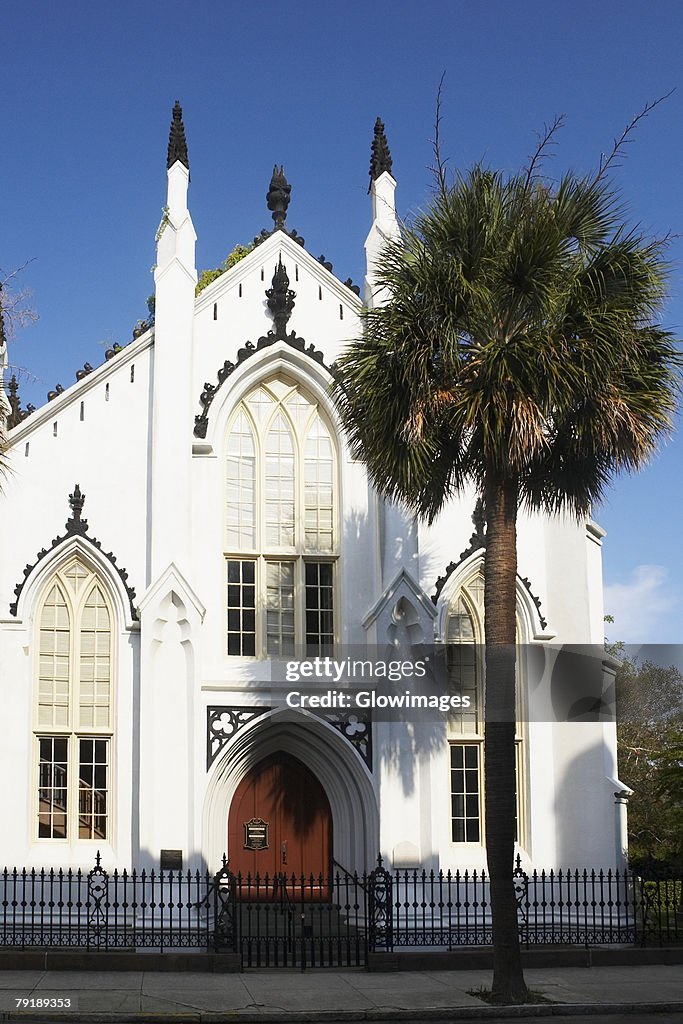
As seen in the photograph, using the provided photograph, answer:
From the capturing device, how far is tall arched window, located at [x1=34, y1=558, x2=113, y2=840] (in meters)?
20.9

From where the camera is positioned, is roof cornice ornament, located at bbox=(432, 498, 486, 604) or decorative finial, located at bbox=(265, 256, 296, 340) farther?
decorative finial, located at bbox=(265, 256, 296, 340)

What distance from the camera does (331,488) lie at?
75.0 feet

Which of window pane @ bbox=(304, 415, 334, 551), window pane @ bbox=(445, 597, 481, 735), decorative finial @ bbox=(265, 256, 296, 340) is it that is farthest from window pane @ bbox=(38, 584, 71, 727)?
window pane @ bbox=(445, 597, 481, 735)

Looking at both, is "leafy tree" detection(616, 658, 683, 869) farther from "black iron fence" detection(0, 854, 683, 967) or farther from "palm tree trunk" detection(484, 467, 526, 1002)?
"palm tree trunk" detection(484, 467, 526, 1002)

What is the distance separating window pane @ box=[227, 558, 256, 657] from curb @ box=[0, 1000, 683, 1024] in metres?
7.64

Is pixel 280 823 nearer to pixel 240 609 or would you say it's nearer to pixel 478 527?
pixel 240 609

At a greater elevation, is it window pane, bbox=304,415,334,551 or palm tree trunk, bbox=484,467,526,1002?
window pane, bbox=304,415,334,551

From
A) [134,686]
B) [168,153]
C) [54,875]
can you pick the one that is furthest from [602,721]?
[168,153]

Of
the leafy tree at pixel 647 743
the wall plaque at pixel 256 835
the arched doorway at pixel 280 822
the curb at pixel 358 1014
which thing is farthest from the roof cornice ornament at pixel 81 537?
the leafy tree at pixel 647 743

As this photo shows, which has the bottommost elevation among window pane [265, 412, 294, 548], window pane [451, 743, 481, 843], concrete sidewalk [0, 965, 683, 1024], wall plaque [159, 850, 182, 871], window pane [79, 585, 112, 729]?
concrete sidewalk [0, 965, 683, 1024]

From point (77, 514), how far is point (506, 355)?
341 inches

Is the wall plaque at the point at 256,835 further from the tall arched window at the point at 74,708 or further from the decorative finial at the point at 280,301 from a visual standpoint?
the decorative finial at the point at 280,301

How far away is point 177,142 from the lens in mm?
23062

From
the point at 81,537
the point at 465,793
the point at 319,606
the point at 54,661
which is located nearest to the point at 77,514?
the point at 81,537
